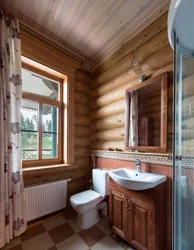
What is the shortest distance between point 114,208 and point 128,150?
0.78 metres

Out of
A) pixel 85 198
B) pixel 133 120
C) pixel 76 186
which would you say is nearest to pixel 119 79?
pixel 133 120

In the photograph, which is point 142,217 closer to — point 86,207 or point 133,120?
point 86,207

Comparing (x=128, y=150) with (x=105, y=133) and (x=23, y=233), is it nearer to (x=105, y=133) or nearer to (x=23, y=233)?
(x=105, y=133)

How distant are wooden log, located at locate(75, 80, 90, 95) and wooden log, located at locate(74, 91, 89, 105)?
0.21 feet

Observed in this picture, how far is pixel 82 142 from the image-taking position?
264 cm

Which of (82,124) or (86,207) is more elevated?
(82,124)

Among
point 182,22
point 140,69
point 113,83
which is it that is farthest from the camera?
point 113,83

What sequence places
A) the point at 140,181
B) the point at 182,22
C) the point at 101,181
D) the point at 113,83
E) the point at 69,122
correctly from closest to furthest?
the point at 182,22 → the point at 140,181 → the point at 101,181 → the point at 113,83 → the point at 69,122

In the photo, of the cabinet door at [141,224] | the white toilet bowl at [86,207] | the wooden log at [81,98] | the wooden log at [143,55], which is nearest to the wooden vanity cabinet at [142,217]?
the cabinet door at [141,224]

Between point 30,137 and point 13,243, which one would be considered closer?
point 13,243

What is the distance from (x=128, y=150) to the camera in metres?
1.93

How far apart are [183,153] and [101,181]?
1302mm

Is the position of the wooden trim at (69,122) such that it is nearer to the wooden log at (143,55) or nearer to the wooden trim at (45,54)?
the wooden trim at (45,54)

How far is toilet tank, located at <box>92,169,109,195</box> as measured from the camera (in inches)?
→ 77.9
